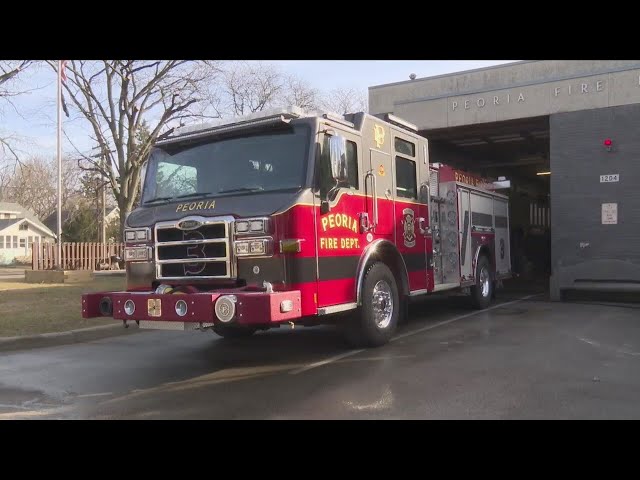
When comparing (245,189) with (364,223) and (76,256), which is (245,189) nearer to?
(364,223)

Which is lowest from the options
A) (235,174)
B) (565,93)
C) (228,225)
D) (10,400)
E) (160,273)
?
(10,400)

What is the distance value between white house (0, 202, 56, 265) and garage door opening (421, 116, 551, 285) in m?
53.6

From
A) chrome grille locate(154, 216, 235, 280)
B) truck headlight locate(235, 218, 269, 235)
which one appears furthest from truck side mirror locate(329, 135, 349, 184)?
chrome grille locate(154, 216, 235, 280)

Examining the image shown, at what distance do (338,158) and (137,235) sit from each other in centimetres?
256

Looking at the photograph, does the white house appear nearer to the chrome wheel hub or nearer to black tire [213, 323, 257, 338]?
black tire [213, 323, 257, 338]

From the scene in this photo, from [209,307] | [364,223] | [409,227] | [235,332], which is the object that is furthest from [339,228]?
[235,332]

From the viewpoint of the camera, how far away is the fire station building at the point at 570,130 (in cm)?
1196

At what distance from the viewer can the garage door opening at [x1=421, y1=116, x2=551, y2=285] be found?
16.0 metres

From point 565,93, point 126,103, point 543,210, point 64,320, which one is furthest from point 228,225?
point 126,103

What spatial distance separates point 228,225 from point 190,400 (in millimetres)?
1838

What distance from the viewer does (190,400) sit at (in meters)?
5.41

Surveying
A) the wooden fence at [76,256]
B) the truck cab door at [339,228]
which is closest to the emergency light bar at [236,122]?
the truck cab door at [339,228]

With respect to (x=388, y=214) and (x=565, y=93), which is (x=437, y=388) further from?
(x=565, y=93)

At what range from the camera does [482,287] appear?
1153 cm
